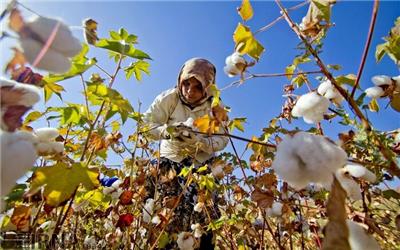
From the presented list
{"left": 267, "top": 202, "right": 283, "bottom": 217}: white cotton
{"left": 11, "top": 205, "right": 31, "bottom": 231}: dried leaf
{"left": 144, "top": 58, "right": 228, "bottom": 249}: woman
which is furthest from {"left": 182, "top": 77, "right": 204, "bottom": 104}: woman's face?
{"left": 11, "top": 205, "right": 31, "bottom": 231}: dried leaf

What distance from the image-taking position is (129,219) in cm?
178

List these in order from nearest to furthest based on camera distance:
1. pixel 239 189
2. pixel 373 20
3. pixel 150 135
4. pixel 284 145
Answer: pixel 284 145 < pixel 373 20 < pixel 239 189 < pixel 150 135

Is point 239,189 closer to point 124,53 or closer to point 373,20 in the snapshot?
point 124,53

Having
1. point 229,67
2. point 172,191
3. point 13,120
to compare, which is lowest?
point 13,120

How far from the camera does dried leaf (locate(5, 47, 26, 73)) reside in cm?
65

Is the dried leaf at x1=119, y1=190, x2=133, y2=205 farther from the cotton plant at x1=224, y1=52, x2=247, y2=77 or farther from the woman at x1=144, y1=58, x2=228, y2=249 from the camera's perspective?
the woman at x1=144, y1=58, x2=228, y2=249

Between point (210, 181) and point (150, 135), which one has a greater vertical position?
point (150, 135)

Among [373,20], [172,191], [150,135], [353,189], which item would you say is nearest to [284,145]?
[353,189]

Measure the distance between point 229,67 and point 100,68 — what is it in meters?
0.45

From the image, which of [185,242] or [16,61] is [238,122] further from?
[16,61]

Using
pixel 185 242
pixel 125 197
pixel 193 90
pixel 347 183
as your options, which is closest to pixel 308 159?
pixel 347 183

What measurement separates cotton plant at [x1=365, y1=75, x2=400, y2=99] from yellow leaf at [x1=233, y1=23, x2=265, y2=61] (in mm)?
382

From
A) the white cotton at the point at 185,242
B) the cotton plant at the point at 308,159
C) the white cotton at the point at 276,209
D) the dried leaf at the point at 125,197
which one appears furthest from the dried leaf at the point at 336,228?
the white cotton at the point at 185,242

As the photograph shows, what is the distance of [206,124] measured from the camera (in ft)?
3.93
